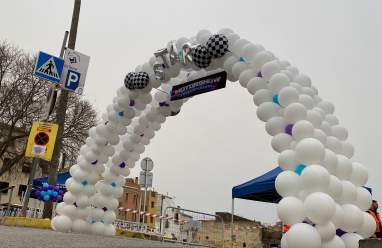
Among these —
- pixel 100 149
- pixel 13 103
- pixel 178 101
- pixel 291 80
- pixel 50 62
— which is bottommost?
pixel 100 149

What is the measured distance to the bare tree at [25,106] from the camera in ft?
63.2

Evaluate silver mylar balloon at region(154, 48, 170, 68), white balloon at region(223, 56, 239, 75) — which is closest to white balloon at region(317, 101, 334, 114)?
white balloon at region(223, 56, 239, 75)

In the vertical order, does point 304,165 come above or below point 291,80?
below

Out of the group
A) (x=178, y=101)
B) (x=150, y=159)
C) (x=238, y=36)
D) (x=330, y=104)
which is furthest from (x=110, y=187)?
(x=330, y=104)

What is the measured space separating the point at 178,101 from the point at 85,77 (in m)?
3.91

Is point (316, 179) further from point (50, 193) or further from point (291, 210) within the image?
point (50, 193)

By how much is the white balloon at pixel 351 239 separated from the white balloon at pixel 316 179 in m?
0.88

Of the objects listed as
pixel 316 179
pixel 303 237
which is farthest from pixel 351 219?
pixel 303 237

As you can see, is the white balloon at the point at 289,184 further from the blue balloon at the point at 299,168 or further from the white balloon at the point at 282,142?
the white balloon at the point at 282,142

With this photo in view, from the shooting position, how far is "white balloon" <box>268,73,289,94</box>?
18.7 ft

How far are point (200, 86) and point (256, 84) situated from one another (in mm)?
1884

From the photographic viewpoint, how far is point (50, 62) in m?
10.3

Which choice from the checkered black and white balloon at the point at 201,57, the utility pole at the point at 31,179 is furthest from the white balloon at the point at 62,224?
the checkered black and white balloon at the point at 201,57

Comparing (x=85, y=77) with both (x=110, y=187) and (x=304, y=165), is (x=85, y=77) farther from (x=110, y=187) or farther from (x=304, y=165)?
(x=304, y=165)
